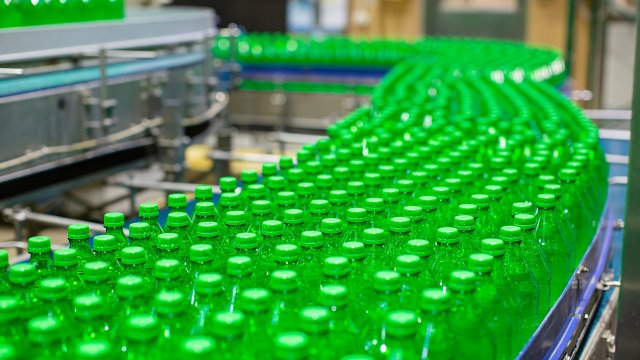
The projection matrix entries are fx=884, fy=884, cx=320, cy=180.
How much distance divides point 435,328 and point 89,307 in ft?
1.76

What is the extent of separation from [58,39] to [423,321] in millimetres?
3215

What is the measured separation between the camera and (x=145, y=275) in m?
1.61

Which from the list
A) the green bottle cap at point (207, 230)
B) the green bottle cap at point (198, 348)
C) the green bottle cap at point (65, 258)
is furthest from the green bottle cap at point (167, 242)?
the green bottle cap at point (198, 348)

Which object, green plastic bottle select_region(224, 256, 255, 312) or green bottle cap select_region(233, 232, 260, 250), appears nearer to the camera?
green plastic bottle select_region(224, 256, 255, 312)

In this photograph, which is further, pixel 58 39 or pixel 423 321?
pixel 58 39

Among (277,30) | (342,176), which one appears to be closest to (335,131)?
(342,176)

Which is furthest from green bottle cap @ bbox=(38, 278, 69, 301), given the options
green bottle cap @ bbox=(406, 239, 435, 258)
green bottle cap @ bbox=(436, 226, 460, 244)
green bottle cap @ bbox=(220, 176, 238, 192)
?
green bottle cap @ bbox=(220, 176, 238, 192)

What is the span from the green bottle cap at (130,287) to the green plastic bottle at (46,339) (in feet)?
0.42

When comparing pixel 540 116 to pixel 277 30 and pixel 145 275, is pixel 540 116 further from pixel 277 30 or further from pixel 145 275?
pixel 277 30

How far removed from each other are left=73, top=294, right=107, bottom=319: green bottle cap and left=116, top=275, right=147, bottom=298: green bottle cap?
5 centimetres

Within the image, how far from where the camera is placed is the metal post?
1927 mm

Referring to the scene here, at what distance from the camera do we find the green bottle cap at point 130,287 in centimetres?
140

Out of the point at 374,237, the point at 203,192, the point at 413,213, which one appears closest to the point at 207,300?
the point at 374,237

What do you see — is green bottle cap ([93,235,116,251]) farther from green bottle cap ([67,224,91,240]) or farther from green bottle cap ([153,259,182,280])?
green bottle cap ([153,259,182,280])
